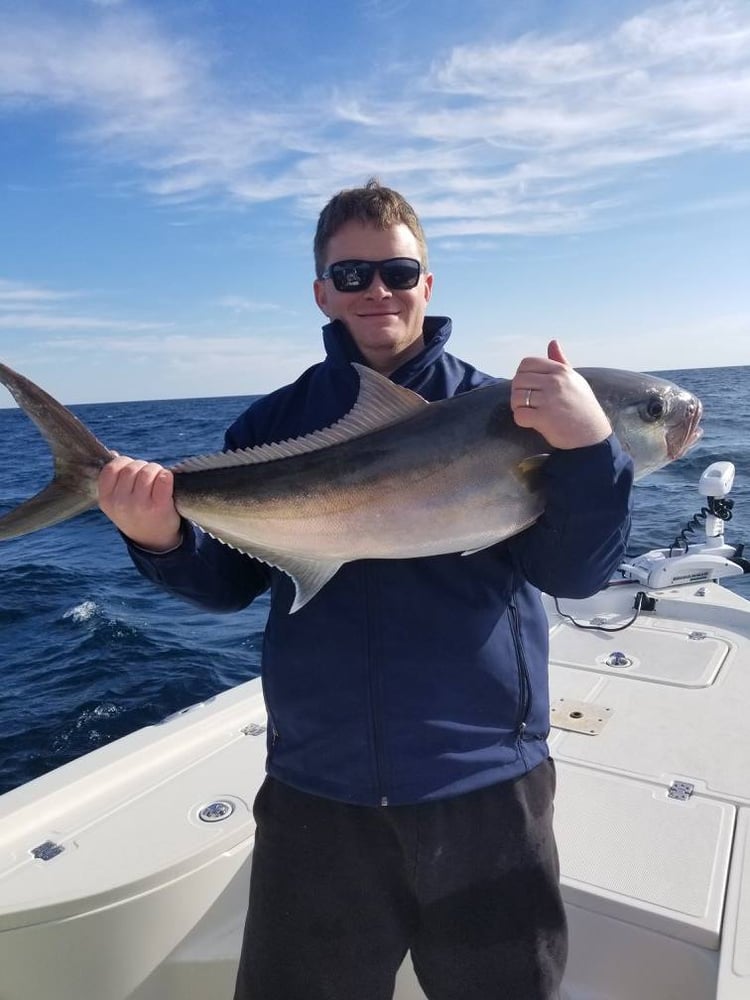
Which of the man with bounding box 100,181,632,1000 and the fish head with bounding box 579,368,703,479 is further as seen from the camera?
the fish head with bounding box 579,368,703,479

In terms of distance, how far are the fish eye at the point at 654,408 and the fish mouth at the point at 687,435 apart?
0.29 ft

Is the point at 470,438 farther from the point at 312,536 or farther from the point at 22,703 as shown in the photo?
the point at 22,703

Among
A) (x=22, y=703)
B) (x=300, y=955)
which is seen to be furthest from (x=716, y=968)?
(x=22, y=703)

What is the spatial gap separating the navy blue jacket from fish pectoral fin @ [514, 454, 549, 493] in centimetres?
9

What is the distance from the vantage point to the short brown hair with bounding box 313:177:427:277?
290cm

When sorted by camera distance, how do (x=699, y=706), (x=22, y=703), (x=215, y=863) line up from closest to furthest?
(x=215, y=863) < (x=699, y=706) < (x=22, y=703)

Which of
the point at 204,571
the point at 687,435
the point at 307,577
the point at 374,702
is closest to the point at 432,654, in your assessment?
the point at 374,702

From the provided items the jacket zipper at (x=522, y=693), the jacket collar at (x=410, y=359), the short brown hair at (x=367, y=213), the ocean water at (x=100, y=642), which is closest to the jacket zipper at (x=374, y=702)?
the jacket zipper at (x=522, y=693)

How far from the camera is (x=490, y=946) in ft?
7.89

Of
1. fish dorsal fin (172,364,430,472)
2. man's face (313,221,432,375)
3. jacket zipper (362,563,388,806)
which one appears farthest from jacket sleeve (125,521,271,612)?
man's face (313,221,432,375)

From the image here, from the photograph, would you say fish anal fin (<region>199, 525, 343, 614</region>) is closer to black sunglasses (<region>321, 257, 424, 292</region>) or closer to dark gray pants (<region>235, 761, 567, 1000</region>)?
dark gray pants (<region>235, 761, 567, 1000</region>)

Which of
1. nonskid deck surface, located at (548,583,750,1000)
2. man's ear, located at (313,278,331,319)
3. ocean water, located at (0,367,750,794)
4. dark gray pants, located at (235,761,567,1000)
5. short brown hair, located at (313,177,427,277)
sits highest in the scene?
short brown hair, located at (313,177,427,277)

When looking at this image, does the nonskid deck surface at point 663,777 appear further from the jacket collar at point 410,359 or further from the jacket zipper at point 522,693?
the jacket collar at point 410,359

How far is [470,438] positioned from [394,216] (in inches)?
38.6
